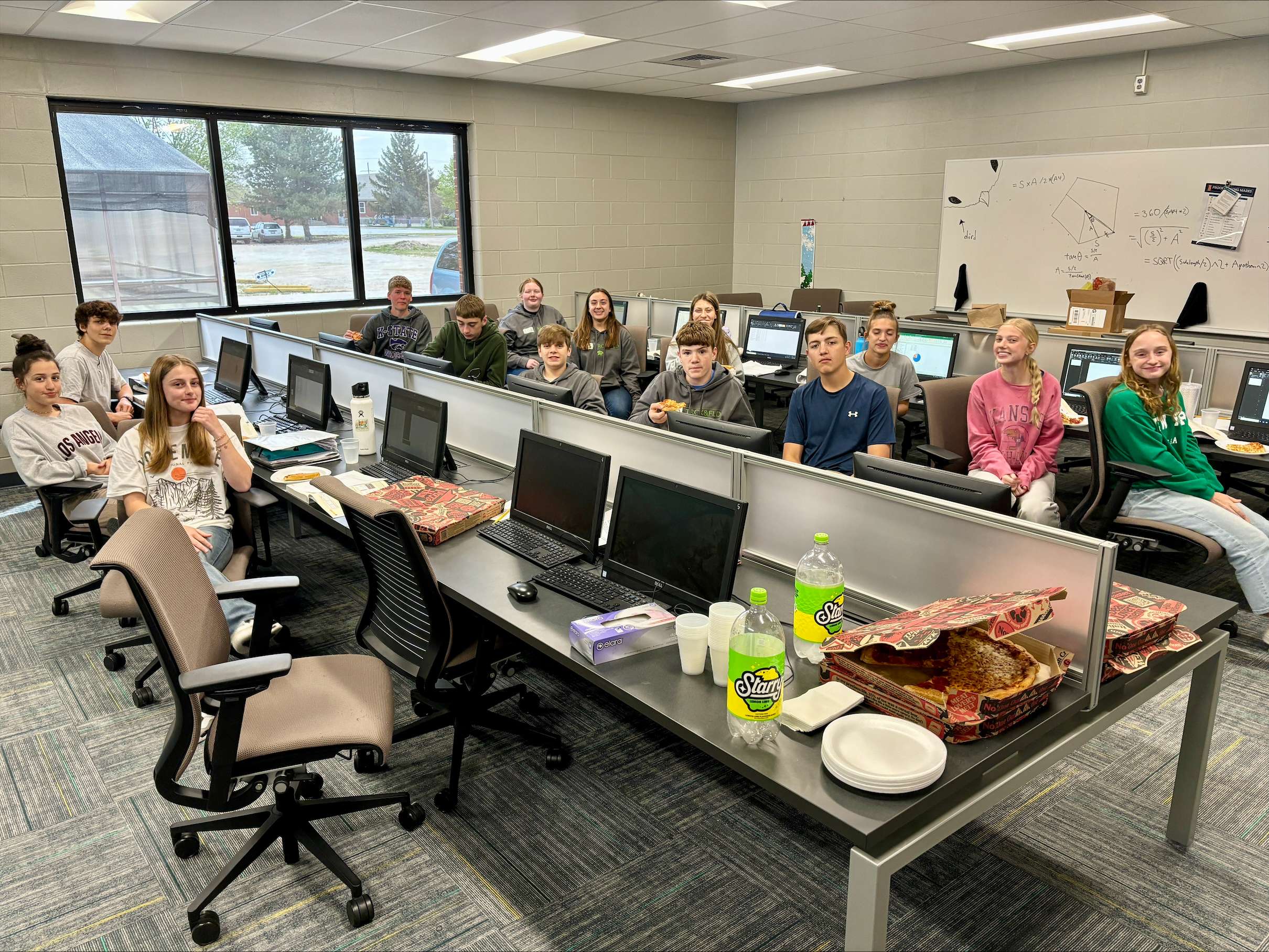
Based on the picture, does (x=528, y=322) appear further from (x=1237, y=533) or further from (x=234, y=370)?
(x=1237, y=533)

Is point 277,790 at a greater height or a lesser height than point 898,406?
lesser


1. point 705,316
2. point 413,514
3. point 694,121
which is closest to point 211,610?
point 413,514

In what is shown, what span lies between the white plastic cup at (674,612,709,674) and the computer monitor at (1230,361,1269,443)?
10.9 feet

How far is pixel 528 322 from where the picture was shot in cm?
626

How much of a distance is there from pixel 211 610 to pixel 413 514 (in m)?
0.77

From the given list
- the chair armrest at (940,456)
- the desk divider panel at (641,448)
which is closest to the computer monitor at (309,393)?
the desk divider panel at (641,448)

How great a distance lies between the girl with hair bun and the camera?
369 centimetres

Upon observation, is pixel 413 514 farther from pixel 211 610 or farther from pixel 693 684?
pixel 693 684

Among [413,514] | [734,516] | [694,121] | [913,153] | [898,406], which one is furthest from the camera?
[694,121]

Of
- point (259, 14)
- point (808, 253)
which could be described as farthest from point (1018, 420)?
point (808, 253)

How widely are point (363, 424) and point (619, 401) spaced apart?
2230 mm

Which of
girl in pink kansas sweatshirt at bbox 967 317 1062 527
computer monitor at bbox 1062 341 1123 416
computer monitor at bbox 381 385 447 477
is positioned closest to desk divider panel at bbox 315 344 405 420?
Answer: computer monitor at bbox 381 385 447 477

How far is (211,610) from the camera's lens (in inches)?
88.3

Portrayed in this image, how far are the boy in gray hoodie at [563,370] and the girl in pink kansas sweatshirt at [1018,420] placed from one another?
5.59 feet
